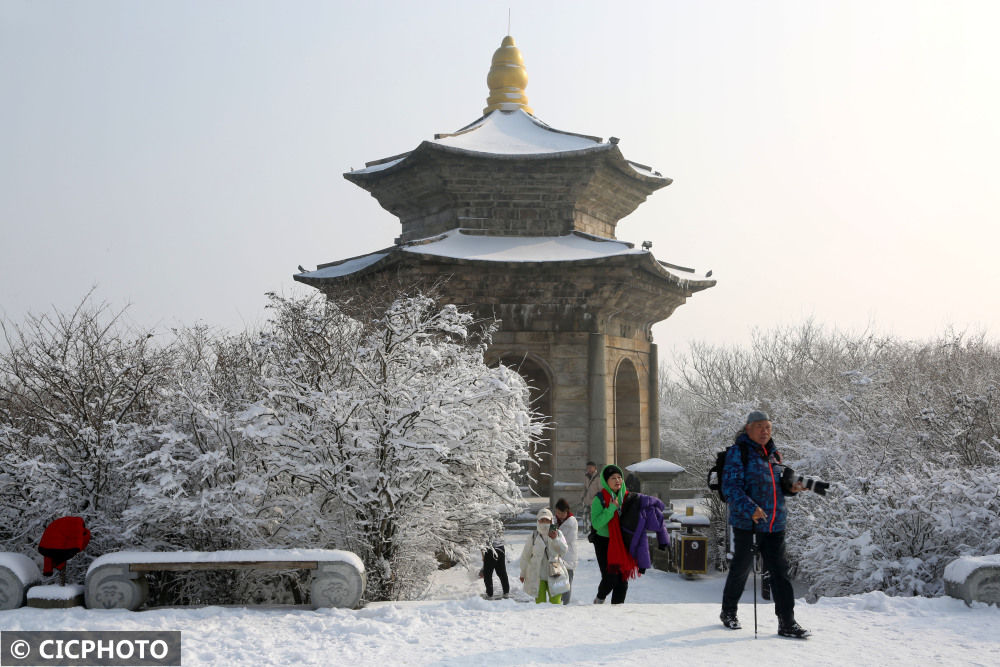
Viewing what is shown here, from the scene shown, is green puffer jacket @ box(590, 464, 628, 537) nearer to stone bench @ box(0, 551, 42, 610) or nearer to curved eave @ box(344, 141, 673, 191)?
stone bench @ box(0, 551, 42, 610)

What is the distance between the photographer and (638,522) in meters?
7.48

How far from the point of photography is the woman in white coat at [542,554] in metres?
7.99

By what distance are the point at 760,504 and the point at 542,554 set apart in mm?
2918

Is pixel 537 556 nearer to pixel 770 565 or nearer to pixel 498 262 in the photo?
pixel 770 565

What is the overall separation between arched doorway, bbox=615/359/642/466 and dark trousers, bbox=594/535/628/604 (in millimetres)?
11547

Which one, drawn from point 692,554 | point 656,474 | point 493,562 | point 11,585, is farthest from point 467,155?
point 11,585

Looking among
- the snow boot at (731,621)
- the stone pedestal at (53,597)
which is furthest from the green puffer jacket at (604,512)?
the stone pedestal at (53,597)

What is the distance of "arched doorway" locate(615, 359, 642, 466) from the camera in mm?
19203

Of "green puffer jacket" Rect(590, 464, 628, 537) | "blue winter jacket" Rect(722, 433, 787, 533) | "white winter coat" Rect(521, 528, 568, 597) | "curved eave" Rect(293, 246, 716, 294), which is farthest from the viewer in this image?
"curved eave" Rect(293, 246, 716, 294)

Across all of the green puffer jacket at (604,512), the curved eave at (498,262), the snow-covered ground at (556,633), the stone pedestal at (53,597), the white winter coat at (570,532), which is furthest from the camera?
the curved eave at (498,262)

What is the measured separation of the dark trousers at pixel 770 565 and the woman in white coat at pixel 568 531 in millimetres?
2442

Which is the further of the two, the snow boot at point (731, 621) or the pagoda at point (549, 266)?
the pagoda at point (549, 266)

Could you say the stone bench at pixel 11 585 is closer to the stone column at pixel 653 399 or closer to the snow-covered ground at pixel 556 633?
the snow-covered ground at pixel 556 633

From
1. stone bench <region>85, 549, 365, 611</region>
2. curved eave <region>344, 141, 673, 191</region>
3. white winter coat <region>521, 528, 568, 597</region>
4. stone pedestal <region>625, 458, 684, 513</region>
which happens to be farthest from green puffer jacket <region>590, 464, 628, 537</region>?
curved eave <region>344, 141, 673, 191</region>
